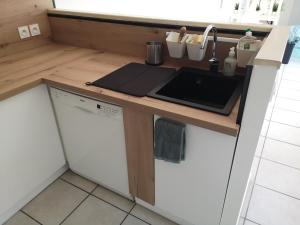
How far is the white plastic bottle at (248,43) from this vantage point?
1.24 meters

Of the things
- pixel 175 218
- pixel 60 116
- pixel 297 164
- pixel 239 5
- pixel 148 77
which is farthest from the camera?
pixel 239 5

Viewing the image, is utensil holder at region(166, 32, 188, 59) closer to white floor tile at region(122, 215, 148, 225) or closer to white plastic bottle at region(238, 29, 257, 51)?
white plastic bottle at region(238, 29, 257, 51)

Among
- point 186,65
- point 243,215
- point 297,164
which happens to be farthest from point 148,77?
point 297,164

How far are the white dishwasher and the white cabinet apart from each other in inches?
3.4

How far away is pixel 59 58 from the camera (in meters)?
1.79

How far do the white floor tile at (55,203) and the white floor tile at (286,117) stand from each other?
7.09 feet

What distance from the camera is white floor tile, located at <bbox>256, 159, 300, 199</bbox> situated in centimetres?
180

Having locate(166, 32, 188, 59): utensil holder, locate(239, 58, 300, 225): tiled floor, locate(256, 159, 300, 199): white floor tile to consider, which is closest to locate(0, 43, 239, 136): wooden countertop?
locate(166, 32, 188, 59): utensil holder

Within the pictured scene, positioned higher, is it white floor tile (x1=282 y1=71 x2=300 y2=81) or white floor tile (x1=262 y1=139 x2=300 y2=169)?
white floor tile (x1=282 y1=71 x2=300 y2=81)

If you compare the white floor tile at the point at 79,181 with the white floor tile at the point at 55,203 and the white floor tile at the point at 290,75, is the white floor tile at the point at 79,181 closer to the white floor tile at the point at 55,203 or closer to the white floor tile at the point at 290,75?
the white floor tile at the point at 55,203

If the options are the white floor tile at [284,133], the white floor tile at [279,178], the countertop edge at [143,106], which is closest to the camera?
the countertop edge at [143,106]

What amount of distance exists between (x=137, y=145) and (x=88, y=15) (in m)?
1.16

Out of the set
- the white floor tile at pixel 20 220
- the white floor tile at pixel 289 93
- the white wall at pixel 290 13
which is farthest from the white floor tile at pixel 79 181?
the white wall at pixel 290 13

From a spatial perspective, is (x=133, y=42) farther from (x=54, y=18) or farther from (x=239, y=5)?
(x=239, y=5)
